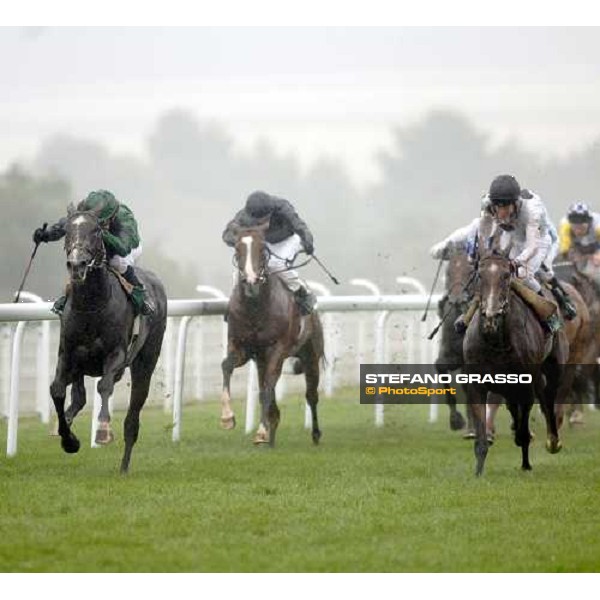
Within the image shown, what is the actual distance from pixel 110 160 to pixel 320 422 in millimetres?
15817

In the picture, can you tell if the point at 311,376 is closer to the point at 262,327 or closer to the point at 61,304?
the point at 262,327

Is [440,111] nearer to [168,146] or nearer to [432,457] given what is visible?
[168,146]

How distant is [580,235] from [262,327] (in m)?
3.63

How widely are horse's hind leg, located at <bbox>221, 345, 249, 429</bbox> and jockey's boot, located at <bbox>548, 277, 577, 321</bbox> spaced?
7.88 ft

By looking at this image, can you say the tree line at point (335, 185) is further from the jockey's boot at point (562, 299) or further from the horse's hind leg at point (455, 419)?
the jockey's boot at point (562, 299)

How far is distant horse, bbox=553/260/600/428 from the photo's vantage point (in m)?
13.7

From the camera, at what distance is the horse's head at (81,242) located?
9664 millimetres

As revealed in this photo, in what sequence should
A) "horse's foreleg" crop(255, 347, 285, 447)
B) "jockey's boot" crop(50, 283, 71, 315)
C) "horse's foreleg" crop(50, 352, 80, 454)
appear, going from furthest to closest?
"horse's foreleg" crop(255, 347, 285, 447)
"jockey's boot" crop(50, 283, 71, 315)
"horse's foreleg" crop(50, 352, 80, 454)

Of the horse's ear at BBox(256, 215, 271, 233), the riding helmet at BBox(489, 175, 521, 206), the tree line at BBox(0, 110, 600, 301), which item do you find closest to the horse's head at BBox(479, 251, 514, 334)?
the riding helmet at BBox(489, 175, 521, 206)

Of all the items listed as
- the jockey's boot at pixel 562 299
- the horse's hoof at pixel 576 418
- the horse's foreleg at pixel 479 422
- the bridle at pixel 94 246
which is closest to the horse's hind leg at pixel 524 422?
the horse's foreleg at pixel 479 422

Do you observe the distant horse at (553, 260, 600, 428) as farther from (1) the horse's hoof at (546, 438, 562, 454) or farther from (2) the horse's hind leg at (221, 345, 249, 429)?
(2) the horse's hind leg at (221, 345, 249, 429)

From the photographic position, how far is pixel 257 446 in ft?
40.5

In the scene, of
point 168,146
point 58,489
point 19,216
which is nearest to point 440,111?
point 168,146

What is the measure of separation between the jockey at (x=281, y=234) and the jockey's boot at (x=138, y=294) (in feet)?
7.35
